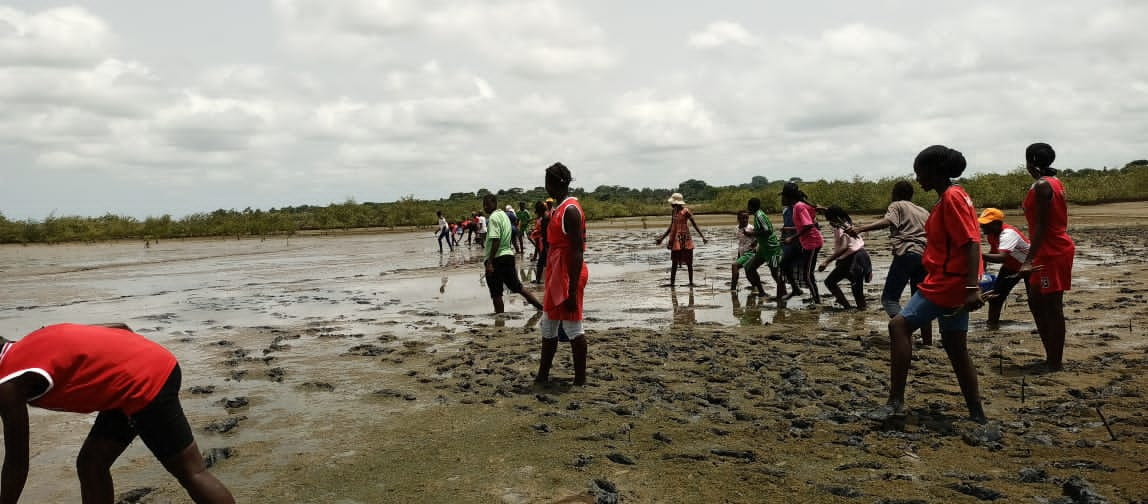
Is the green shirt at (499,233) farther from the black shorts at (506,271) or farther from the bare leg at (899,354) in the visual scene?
the bare leg at (899,354)

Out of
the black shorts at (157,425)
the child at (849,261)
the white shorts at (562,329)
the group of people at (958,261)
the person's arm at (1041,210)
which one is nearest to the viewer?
the black shorts at (157,425)

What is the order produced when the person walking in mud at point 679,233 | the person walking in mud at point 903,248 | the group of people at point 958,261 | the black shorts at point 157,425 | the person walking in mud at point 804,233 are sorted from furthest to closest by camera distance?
1. the person walking in mud at point 679,233
2. the person walking in mud at point 804,233
3. the person walking in mud at point 903,248
4. the group of people at point 958,261
5. the black shorts at point 157,425

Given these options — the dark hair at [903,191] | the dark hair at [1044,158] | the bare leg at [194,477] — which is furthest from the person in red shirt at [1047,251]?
the bare leg at [194,477]

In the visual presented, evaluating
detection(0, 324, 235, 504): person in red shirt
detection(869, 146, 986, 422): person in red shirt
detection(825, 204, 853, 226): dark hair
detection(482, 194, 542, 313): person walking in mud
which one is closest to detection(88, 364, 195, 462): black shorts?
detection(0, 324, 235, 504): person in red shirt

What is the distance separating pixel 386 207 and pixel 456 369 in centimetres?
5720

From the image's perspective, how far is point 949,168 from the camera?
4891mm

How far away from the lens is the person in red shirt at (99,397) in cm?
280

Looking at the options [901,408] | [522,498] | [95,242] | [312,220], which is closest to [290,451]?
[522,498]

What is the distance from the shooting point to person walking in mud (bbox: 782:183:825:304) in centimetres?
1037

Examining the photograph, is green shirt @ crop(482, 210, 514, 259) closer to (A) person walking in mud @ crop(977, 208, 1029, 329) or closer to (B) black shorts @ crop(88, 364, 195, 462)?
(A) person walking in mud @ crop(977, 208, 1029, 329)

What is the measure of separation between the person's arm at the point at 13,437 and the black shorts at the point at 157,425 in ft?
1.10

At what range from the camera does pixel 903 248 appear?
24.5 feet

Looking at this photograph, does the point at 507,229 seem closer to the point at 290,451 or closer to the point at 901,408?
Answer: the point at 290,451

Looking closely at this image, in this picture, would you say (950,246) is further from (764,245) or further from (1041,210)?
(764,245)
